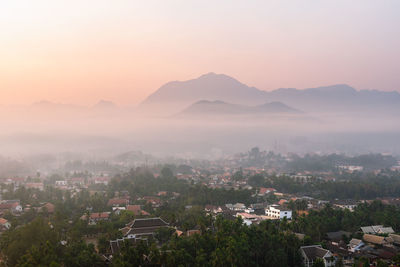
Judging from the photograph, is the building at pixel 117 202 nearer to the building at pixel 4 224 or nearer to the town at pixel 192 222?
the town at pixel 192 222

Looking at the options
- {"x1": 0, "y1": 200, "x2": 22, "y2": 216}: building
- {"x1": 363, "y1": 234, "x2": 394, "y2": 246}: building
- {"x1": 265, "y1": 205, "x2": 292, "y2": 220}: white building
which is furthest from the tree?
{"x1": 0, "y1": 200, "x2": 22, "y2": 216}: building

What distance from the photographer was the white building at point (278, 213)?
3117 centimetres

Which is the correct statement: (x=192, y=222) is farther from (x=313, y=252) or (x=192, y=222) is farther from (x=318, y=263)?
(x=318, y=263)

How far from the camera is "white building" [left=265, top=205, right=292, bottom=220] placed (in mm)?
31172

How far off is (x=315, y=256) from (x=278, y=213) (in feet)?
36.0

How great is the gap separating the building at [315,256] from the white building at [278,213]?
993 centimetres

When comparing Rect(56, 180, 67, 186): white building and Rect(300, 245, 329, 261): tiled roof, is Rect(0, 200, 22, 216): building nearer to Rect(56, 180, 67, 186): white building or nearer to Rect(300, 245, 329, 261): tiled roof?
Rect(56, 180, 67, 186): white building

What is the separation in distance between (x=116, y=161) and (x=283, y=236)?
222 feet

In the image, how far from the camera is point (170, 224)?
26.5m

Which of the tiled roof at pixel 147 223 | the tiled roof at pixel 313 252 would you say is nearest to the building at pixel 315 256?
the tiled roof at pixel 313 252

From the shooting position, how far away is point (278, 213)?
31.3 meters

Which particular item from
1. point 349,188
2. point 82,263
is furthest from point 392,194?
point 82,263

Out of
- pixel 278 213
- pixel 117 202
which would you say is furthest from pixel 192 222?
pixel 117 202

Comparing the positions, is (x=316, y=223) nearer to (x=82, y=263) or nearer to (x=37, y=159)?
(x=82, y=263)
